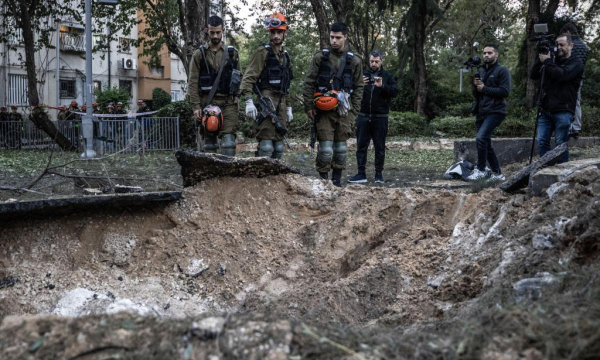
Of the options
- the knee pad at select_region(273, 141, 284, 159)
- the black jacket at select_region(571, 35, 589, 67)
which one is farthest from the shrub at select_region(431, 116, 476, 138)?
the knee pad at select_region(273, 141, 284, 159)

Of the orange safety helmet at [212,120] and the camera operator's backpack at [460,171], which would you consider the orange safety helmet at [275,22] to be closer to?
the orange safety helmet at [212,120]

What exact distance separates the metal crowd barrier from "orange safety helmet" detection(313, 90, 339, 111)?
9.44 metres

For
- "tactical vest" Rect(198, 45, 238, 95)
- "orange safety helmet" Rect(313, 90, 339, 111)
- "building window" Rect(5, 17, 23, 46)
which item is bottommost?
"orange safety helmet" Rect(313, 90, 339, 111)

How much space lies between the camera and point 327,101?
24.2ft

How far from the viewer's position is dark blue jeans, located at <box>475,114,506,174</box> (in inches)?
328

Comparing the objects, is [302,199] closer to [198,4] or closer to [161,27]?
[198,4]

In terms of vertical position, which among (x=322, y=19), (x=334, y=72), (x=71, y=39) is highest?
(x=71, y=39)

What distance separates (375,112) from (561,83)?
2540 mm

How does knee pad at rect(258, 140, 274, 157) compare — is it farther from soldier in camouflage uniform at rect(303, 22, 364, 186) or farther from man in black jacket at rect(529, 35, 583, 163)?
man in black jacket at rect(529, 35, 583, 163)

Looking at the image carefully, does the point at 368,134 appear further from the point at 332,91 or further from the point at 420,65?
the point at 420,65

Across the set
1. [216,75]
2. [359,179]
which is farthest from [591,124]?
[216,75]

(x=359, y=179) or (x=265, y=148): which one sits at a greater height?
(x=265, y=148)

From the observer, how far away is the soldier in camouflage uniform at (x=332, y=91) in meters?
7.53

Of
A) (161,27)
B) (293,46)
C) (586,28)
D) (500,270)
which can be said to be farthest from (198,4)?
(293,46)
